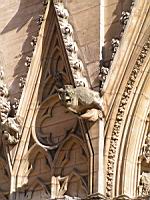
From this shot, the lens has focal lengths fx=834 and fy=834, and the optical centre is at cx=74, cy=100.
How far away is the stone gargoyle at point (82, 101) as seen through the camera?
975 centimetres

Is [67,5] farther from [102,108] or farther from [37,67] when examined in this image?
[102,108]

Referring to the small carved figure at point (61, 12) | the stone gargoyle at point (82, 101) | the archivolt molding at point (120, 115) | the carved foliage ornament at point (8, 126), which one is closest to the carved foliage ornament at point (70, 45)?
the small carved figure at point (61, 12)

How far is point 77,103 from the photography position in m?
9.75

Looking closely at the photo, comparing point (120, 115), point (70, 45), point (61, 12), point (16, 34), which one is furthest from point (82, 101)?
point (16, 34)

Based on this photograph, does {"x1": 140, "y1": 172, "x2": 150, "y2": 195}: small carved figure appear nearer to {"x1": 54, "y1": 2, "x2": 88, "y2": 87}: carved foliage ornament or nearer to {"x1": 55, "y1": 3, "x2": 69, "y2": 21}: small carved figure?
{"x1": 54, "y1": 2, "x2": 88, "y2": 87}: carved foliage ornament

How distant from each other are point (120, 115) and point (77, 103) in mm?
536

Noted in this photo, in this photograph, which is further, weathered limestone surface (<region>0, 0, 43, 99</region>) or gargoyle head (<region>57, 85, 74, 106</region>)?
weathered limestone surface (<region>0, 0, 43, 99</region>)

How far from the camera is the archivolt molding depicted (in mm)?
9656

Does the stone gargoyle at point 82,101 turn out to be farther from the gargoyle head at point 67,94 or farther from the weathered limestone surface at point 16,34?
the weathered limestone surface at point 16,34

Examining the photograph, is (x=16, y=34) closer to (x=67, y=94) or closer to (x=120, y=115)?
(x=67, y=94)

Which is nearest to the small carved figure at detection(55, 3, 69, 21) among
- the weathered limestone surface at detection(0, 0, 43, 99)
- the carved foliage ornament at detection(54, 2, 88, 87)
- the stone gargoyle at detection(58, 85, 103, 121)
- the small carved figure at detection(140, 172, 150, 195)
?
the carved foliage ornament at detection(54, 2, 88, 87)

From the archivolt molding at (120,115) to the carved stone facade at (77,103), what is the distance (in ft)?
0.04

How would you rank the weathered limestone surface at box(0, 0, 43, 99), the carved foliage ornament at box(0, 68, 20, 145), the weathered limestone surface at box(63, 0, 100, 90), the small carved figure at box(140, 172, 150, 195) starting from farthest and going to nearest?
the weathered limestone surface at box(0, 0, 43, 99)
the carved foliage ornament at box(0, 68, 20, 145)
the weathered limestone surface at box(63, 0, 100, 90)
the small carved figure at box(140, 172, 150, 195)

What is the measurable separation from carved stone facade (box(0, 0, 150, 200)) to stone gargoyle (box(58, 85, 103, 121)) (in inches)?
0.5
